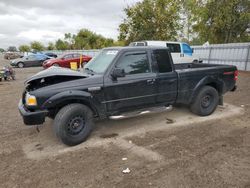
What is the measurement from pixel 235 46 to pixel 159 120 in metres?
12.8

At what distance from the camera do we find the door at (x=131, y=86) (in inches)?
176

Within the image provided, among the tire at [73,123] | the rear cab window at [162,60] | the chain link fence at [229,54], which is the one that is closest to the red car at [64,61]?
the chain link fence at [229,54]

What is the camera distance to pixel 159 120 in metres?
5.61

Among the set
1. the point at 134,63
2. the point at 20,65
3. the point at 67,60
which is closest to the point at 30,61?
the point at 20,65

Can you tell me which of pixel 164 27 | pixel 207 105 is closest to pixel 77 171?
pixel 207 105

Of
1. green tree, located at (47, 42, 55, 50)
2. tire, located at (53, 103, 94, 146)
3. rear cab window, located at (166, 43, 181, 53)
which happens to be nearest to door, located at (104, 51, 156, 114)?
tire, located at (53, 103, 94, 146)

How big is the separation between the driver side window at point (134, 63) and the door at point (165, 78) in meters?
0.27

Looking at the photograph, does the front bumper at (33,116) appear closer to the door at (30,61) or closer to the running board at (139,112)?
the running board at (139,112)

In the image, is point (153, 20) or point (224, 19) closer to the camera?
point (153, 20)

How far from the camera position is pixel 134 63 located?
478cm

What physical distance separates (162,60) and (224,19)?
18953 millimetres

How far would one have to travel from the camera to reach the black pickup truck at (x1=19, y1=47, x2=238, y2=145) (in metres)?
4.00

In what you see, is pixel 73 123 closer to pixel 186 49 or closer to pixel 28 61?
pixel 186 49

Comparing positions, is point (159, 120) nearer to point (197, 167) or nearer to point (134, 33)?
point (197, 167)
